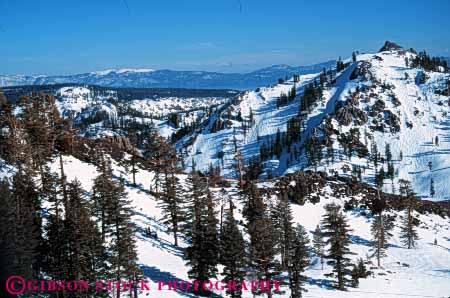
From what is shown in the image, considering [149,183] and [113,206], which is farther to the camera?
[149,183]

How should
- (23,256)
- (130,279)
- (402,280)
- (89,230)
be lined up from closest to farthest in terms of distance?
(23,256), (89,230), (130,279), (402,280)

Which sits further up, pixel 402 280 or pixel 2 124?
pixel 2 124

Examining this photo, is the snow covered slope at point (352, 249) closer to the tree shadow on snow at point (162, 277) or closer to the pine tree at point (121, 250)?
the tree shadow on snow at point (162, 277)

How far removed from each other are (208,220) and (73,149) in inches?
1803

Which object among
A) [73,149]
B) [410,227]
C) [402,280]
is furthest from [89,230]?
[410,227]

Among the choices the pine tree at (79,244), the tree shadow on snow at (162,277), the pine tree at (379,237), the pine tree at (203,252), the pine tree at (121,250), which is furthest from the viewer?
the pine tree at (379,237)

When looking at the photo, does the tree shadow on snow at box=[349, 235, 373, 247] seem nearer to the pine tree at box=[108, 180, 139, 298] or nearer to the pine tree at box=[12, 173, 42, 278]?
the pine tree at box=[108, 180, 139, 298]

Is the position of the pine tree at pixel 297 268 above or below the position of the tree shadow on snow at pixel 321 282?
above

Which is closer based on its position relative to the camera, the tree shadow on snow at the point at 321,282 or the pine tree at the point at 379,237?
the tree shadow on snow at the point at 321,282

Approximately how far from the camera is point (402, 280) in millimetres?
54375

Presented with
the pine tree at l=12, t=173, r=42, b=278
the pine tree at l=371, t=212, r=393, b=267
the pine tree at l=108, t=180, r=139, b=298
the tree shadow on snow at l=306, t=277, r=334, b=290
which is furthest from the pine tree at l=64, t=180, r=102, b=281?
the pine tree at l=371, t=212, r=393, b=267

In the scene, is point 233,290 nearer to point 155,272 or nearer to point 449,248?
point 155,272

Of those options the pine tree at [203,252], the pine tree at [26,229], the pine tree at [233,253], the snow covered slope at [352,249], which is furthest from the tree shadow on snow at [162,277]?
the pine tree at [26,229]

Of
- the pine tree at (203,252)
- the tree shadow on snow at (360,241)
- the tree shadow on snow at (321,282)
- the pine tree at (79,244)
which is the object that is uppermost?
the pine tree at (79,244)
